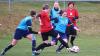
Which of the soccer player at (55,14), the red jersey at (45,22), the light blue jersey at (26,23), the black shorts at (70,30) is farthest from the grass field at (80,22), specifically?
the light blue jersey at (26,23)

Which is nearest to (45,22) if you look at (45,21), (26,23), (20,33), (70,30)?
(45,21)

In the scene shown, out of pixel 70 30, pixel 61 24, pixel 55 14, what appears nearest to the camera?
pixel 61 24

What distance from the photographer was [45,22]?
62.0 feet

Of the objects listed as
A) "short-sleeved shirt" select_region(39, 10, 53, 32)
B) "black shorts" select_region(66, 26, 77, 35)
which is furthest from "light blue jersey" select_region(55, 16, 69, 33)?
"black shorts" select_region(66, 26, 77, 35)

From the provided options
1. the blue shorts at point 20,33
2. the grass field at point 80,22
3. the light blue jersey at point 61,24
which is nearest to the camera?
the blue shorts at point 20,33

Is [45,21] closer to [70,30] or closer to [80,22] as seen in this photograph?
[70,30]

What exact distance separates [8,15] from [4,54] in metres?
13.5

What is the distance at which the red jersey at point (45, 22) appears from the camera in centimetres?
1881

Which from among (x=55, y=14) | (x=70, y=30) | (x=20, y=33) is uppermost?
(x=55, y=14)

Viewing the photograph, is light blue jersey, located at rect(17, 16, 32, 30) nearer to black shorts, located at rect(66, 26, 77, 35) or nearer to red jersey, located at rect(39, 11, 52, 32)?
red jersey, located at rect(39, 11, 52, 32)

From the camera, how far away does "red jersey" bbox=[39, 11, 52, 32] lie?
18.8m

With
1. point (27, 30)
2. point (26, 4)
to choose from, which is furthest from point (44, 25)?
point (26, 4)

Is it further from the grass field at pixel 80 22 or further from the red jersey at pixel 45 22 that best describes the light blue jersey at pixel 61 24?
the grass field at pixel 80 22

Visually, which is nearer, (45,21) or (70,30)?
(45,21)
